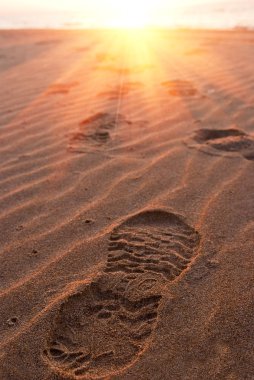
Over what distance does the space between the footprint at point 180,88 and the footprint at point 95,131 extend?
3.38 feet

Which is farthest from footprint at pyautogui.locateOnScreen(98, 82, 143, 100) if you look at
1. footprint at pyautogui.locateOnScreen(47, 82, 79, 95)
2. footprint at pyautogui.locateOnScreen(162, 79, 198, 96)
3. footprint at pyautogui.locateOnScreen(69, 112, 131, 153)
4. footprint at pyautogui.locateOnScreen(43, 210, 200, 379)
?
footprint at pyautogui.locateOnScreen(43, 210, 200, 379)

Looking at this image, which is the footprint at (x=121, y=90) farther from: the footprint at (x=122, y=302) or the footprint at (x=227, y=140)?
the footprint at (x=122, y=302)

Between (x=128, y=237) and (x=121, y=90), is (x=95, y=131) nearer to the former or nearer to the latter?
(x=121, y=90)

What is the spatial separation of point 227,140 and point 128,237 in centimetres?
150

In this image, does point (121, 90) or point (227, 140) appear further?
point (121, 90)

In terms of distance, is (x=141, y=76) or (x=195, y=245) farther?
(x=141, y=76)

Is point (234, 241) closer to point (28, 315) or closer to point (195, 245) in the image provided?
point (195, 245)

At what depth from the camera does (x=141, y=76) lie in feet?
18.2

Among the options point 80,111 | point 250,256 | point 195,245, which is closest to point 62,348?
point 195,245

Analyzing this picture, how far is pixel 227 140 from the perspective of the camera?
3221 millimetres

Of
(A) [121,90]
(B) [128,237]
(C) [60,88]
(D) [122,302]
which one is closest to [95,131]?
(A) [121,90]

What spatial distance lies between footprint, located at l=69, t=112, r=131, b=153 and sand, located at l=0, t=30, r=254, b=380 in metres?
0.02

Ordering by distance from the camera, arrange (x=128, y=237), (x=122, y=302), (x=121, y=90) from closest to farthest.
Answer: (x=122, y=302), (x=128, y=237), (x=121, y=90)

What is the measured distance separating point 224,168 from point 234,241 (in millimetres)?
853
